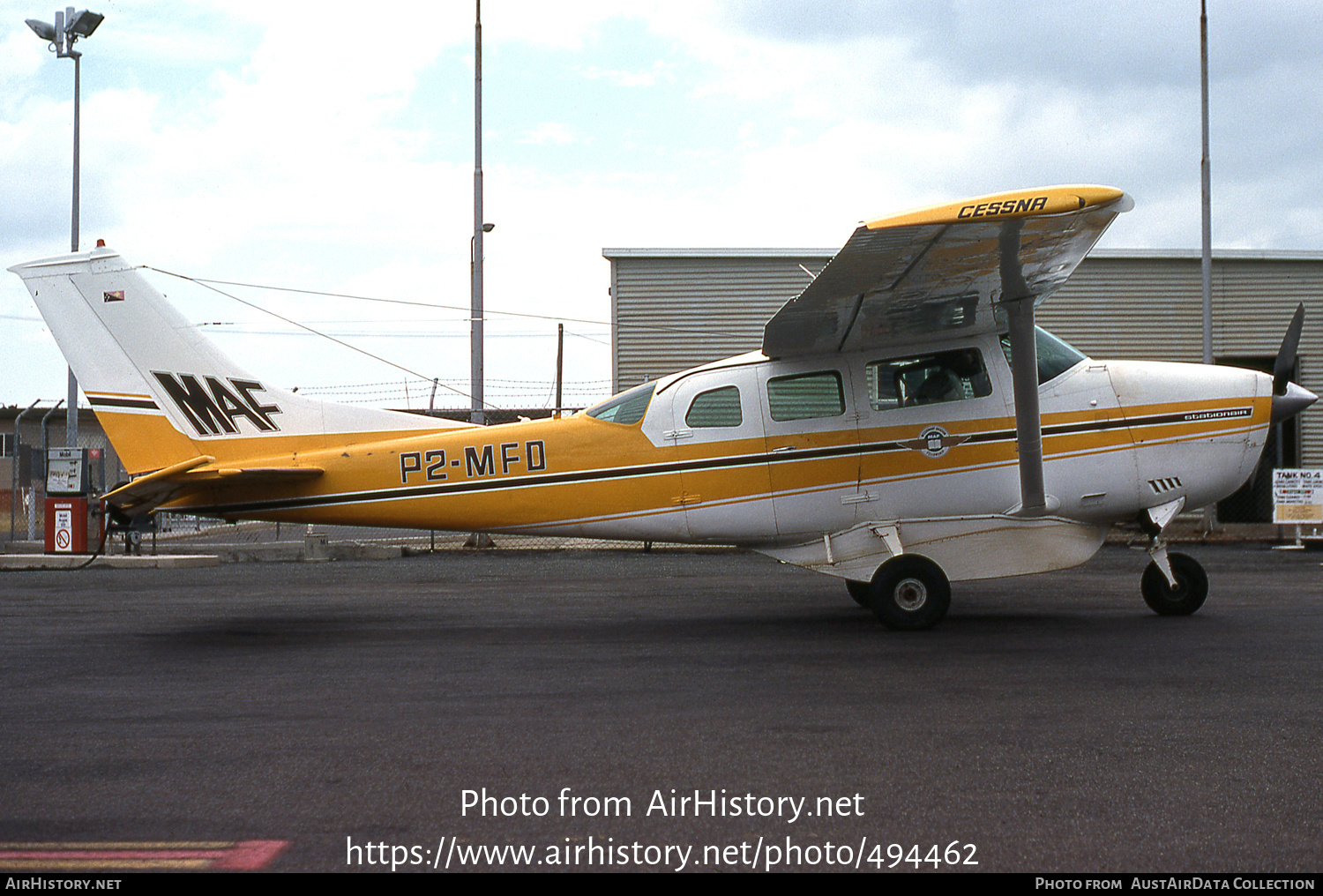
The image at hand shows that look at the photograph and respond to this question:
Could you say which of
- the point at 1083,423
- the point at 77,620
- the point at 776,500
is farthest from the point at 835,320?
the point at 77,620

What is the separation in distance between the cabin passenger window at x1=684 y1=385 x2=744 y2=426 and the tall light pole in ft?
50.5

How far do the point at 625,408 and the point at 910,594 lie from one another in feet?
9.66

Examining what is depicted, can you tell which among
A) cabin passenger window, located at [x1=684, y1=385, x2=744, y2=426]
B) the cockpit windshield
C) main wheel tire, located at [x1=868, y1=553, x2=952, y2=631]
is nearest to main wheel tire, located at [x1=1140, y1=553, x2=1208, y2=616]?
the cockpit windshield

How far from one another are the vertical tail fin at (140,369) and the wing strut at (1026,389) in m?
6.16

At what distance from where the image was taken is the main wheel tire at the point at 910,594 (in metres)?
7.88

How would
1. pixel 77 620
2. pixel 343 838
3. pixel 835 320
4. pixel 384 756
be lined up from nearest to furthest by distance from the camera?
pixel 343 838 → pixel 384 756 → pixel 835 320 → pixel 77 620

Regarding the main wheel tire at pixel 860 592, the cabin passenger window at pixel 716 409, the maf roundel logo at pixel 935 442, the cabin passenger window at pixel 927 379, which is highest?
the cabin passenger window at pixel 927 379

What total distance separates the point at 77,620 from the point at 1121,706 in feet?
28.9

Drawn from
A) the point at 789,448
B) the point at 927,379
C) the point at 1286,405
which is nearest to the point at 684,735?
the point at 789,448

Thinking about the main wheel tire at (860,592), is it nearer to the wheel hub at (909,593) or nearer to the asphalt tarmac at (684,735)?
the asphalt tarmac at (684,735)

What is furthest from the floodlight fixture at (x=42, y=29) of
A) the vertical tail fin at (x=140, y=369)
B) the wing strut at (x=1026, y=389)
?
the wing strut at (x=1026, y=389)

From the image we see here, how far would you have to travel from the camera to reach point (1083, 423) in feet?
27.9
